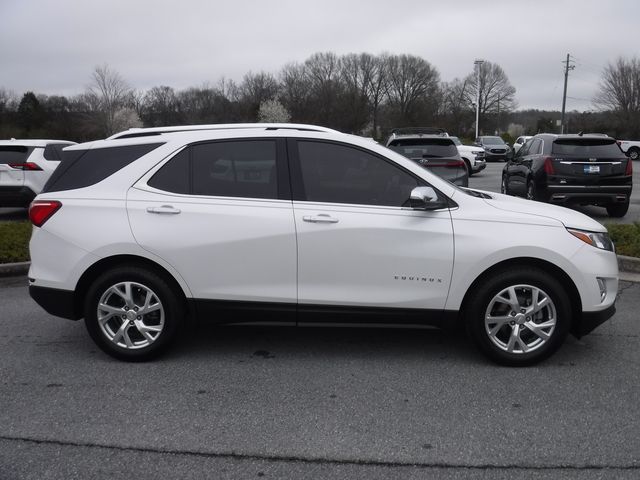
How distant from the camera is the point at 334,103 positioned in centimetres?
7881

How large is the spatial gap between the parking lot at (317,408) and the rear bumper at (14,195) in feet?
25.3

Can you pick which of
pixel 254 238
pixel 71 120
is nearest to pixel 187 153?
pixel 254 238

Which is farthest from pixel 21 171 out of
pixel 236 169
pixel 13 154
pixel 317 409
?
pixel 317 409

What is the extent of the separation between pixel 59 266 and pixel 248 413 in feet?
6.19

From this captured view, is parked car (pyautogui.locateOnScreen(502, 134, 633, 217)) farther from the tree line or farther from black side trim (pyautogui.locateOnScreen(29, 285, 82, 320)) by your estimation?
the tree line

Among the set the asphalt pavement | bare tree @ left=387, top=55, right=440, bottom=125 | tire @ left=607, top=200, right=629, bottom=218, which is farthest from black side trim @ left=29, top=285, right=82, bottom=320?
bare tree @ left=387, top=55, right=440, bottom=125

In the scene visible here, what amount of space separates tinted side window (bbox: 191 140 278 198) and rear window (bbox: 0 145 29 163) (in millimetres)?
9203

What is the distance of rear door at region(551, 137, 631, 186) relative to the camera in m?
11.0

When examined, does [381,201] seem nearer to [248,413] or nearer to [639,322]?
[248,413]

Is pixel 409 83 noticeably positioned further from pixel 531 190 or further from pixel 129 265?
pixel 129 265

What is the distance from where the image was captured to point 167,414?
369 centimetres


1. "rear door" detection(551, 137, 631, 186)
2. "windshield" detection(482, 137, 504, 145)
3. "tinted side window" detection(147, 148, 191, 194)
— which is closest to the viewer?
"tinted side window" detection(147, 148, 191, 194)

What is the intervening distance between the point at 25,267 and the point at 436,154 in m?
7.43

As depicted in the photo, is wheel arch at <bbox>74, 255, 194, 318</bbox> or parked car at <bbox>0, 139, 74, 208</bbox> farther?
parked car at <bbox>0, 139, 74, 208</bbox>
